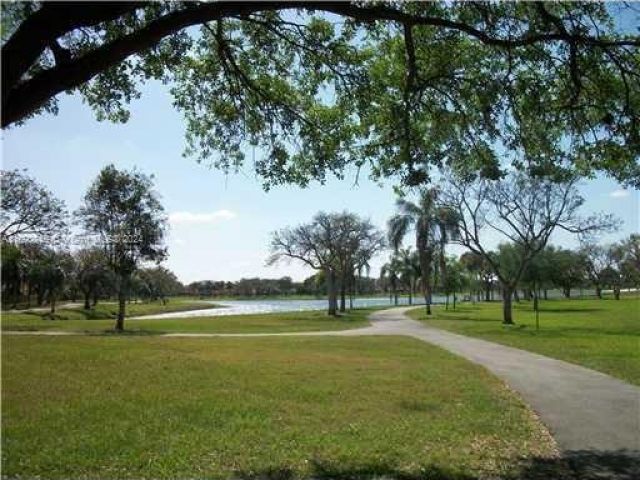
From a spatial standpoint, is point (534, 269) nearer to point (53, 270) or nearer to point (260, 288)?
point (53, 270)

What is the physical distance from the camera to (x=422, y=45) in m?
9.66

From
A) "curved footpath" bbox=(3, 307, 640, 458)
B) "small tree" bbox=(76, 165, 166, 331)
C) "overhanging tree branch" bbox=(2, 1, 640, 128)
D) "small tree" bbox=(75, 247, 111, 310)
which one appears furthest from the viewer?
"small tree" bbox=(75, 247, 111, 310)

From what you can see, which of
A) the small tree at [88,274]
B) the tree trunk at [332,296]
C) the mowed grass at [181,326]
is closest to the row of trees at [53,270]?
the small tree at [88,274]

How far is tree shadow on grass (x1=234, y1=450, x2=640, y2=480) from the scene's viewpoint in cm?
647

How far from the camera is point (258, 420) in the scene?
9.13 m

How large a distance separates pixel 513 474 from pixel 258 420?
154 inches

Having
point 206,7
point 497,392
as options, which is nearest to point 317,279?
point 497,392

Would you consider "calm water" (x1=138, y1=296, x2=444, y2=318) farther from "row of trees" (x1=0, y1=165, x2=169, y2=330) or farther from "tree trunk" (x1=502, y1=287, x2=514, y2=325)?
"tree trunk" (x1=502, y1=287, x2=514, y2=325)

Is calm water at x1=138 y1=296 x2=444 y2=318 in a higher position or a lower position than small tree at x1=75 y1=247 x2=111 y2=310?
lower

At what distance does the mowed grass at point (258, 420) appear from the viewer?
689 centimetres

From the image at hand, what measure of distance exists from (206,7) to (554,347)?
1951cm

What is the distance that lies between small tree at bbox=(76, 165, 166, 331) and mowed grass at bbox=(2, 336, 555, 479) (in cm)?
1738

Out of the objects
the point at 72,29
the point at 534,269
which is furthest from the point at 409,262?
the point at 72,29

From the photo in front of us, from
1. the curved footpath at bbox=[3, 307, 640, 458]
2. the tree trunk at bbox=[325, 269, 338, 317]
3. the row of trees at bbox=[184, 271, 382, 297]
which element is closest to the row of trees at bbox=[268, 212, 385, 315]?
the tree trunk at bbox=[325, 269, 338, 317]
